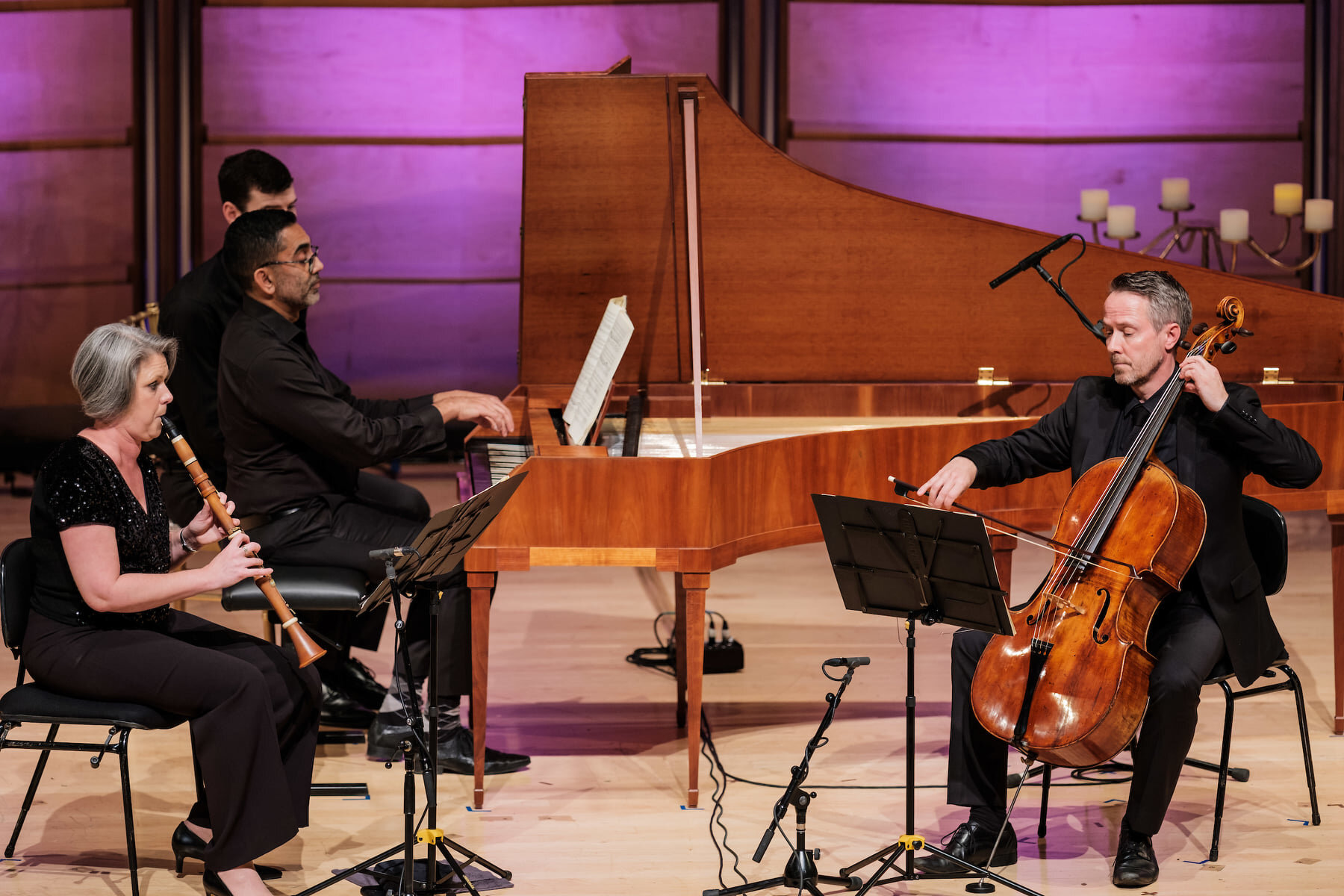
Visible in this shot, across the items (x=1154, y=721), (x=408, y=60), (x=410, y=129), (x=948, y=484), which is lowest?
(x=1154, y=721)

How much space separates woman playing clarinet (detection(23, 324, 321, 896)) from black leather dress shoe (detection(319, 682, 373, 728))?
3.58ft

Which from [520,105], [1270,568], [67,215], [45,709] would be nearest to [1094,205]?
[520,105]

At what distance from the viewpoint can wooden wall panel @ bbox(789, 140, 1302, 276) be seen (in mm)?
7773

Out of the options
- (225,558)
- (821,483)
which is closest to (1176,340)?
(821,483)

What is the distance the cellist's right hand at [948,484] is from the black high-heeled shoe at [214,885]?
5.16ft

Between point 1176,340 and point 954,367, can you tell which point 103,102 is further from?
point 1176,340

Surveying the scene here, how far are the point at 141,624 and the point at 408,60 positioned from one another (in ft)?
18.2

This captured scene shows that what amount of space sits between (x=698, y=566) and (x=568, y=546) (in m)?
0.30

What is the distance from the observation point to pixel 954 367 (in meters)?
4.39

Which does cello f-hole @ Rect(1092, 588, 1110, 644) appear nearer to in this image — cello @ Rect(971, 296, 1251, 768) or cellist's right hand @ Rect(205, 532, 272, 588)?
cello @ Rect(971, 296, 1251, 768)

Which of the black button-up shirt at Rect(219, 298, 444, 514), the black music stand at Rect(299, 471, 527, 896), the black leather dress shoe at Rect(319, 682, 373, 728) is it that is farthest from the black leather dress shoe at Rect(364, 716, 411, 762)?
the black music stand at Rect(299, 471, 527, 896)

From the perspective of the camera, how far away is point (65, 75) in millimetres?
7738

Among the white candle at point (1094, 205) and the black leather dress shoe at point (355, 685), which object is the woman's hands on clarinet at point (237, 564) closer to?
the black leather dress shoe at point (355, 685)

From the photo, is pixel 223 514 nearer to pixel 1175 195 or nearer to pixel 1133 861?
pixel 1133 861
